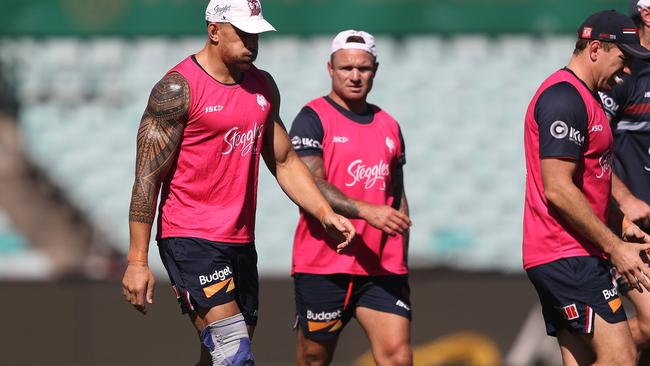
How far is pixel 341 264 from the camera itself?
7.17m

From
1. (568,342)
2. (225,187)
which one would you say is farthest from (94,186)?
(568,342)

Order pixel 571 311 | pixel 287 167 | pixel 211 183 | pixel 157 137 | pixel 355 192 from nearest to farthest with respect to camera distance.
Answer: pixel 157 137 < pixel 571 311 < pixel 211 183 < pixel 287 167 < pixel 355 192

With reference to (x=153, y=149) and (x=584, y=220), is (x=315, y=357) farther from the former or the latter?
(x=584, y=220)

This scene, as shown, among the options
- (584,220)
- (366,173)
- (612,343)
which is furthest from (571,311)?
(366,173)

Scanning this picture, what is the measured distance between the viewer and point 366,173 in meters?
7.18

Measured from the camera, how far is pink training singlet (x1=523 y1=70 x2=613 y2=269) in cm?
591

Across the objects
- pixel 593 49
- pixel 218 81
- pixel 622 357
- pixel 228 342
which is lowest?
pixel 228 342

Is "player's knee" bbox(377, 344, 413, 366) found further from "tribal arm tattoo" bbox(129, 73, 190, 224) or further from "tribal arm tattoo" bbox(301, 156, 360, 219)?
"tribal arm tattoo" bbox(129, 73, 190, 224)

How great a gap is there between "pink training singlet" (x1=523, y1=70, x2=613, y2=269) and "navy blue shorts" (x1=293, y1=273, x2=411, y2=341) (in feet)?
4.15

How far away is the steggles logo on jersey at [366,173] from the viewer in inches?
282

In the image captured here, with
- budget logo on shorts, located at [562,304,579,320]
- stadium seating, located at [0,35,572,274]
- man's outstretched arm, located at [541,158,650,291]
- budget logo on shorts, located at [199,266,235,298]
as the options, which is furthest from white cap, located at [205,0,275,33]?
stadium seating, located at [0,35,572,274]

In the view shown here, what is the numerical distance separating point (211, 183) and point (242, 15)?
91 centimetres

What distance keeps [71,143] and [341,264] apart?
17.3 feet

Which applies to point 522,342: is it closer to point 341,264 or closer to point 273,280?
point 273,280
